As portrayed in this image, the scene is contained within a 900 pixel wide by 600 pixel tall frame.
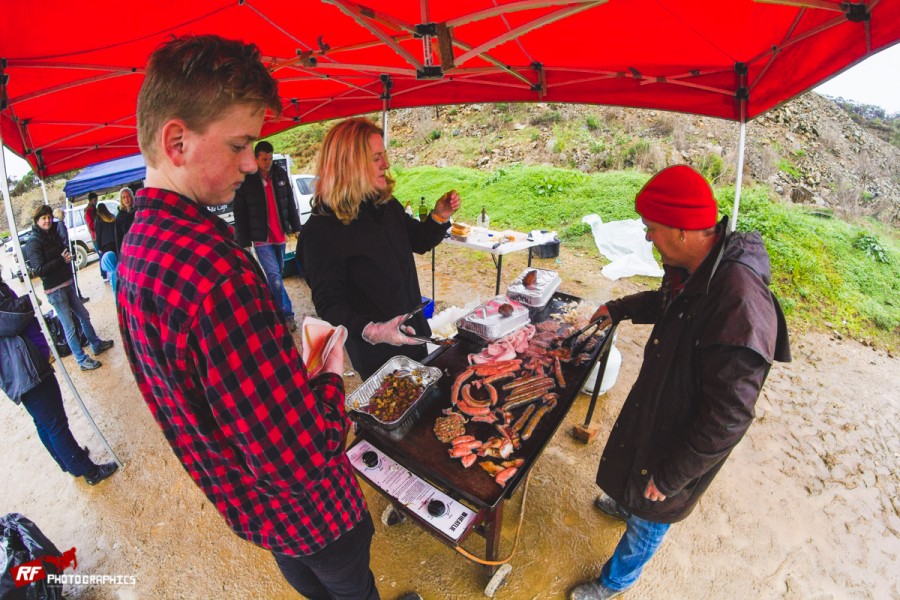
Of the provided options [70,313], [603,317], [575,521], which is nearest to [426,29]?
[603,317]

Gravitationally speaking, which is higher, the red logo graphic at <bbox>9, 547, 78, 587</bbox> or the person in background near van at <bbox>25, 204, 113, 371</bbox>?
the person in background near van at <bbox>25, 204, 113, 371</bbox>

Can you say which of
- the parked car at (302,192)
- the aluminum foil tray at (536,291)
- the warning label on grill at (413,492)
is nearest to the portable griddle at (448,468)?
the warning label on grill at (413,492)

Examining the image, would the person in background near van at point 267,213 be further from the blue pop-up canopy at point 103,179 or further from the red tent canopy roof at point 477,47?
the blue pop-up canopy at point 103,179

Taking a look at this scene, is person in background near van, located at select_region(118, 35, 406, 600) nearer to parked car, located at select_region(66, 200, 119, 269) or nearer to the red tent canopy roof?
the red tent canopy roof

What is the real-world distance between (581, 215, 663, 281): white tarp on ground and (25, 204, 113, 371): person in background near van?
7707 millimetres

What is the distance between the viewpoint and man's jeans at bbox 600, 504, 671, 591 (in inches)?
84.0

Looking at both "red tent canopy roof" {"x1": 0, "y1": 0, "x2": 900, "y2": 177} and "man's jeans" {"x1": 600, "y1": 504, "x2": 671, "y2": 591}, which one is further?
"red tent canopy roof" {"x1": 0, "y1": 0, "x2": 900, "y2": 177}

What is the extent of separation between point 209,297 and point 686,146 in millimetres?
15689

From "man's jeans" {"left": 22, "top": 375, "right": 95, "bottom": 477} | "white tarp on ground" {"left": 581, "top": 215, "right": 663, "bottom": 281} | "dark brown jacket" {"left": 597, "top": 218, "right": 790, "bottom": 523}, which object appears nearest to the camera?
"dark brown jacket" {"left": 597, "top": 218, "right": 790, "bottom": 523}

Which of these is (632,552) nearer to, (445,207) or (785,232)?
(445,207)

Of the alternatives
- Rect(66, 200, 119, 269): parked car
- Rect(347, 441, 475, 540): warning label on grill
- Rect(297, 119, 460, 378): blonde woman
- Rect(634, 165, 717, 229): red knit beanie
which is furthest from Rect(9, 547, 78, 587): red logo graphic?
Rect(66, 200, 119, 269): parked car

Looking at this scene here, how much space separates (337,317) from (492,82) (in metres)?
3.34

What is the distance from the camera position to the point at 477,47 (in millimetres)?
2758

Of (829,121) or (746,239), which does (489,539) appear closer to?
(746,239)
